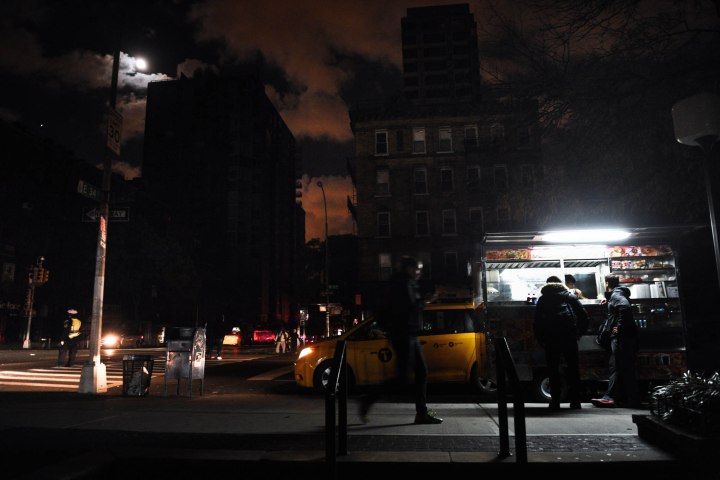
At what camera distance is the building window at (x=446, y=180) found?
140 ft

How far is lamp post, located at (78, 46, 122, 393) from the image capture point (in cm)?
1024

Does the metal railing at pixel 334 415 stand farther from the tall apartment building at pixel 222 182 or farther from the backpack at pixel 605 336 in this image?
the tall apartment building at pixel 222 182

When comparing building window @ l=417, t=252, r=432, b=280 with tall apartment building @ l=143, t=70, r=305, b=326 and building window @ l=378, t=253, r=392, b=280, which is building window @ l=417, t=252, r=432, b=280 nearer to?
building window @ l=378, t=253, r=392, b=280

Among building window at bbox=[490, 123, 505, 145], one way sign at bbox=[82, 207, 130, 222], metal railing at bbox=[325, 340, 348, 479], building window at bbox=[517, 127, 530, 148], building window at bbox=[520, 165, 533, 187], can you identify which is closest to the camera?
metal railing at bbox=[325, 340, 348, 479]

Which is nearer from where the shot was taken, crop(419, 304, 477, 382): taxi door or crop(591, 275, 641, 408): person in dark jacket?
crop(591, 275, 641, 408): person in dark jacket

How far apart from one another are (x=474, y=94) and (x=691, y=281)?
770 centimetres

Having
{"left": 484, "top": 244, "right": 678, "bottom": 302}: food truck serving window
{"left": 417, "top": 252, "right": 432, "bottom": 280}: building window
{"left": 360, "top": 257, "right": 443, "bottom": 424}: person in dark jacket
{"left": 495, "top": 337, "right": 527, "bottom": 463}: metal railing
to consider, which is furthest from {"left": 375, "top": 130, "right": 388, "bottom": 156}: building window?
{"left": 495, "top": 337, "right": 527, "bottom": 463}: metal railing

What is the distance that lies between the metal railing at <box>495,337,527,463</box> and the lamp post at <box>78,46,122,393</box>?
328 inches

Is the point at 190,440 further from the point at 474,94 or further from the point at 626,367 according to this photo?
the point at 474,94

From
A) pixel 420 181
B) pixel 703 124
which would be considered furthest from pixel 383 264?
pixel 703 124

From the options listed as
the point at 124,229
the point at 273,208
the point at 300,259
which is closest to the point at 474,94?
the point at 124,229

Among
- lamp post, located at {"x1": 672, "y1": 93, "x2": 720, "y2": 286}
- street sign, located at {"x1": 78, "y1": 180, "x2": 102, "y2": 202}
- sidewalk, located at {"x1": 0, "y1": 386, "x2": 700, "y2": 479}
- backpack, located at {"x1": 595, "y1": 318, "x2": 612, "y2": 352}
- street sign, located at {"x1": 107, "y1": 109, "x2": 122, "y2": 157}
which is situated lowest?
sidewalk, located at {"x1": 0, "y1": 386, "x2": 700, "y2": 479}

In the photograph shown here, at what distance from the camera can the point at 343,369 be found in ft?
17.1

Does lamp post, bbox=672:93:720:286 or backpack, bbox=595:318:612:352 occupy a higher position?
lamp post, bbox=672:93:720:286
